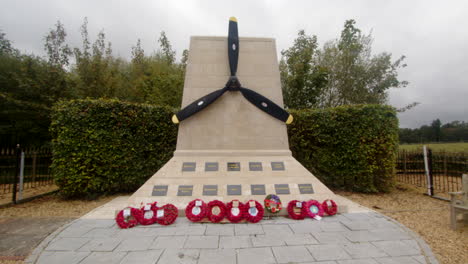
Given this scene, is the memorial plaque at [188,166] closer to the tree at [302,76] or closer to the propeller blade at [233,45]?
the propeller blade at [233,45]

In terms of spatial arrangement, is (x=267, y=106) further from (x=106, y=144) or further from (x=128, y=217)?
(x=106, y=144)

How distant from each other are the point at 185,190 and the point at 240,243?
6.85ft

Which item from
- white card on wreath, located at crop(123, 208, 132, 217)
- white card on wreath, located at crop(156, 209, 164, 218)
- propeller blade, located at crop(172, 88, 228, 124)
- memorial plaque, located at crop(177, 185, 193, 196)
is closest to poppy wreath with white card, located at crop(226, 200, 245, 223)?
memorial plaque, located at crop(177, 185, 193, 196)

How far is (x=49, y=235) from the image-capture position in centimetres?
369

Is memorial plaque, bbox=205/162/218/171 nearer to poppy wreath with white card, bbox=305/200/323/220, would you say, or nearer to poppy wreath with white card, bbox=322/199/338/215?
poppy wreath with white card, bbox=305/200/323/220

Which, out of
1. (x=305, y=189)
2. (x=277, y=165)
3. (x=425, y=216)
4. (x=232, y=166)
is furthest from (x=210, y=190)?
(x=425, y=216)

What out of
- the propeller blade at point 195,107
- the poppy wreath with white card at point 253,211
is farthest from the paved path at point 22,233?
the poppy wreath with white card at point 253,211

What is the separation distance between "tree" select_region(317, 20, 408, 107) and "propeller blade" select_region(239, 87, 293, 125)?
7967 mm

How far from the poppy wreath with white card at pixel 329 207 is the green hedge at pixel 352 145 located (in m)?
2.80

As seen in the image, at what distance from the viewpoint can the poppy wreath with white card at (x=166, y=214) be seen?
4.12 m

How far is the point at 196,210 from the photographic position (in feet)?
14.1

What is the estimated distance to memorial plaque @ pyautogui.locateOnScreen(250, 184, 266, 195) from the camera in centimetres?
493

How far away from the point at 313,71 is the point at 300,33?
2.72 m

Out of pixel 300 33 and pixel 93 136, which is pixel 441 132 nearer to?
pixel 300 33
